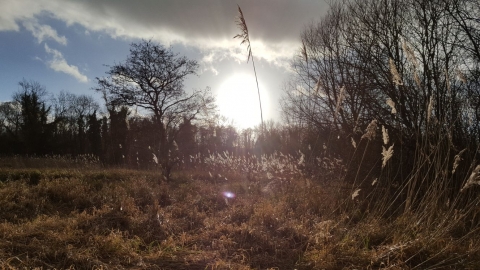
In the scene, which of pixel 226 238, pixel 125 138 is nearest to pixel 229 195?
pixel 226 238

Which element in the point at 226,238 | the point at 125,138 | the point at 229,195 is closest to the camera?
the point at 226,238

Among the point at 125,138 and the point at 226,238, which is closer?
the point at 226,238

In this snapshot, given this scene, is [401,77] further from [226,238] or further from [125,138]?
[125,138]

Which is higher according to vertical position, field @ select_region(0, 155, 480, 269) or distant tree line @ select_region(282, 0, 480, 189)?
distant tree line @ select_region(282, 0, 480, 189)

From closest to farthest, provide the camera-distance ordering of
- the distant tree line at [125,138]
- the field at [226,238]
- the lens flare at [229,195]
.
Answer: the field at [226,238]
the lens flare at [229,195]
the distant tree line at [125,138]

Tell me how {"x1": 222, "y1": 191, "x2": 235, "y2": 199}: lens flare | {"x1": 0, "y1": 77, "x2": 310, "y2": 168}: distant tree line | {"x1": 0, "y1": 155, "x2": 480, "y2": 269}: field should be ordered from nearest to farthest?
{"x1": 0, "y1": 155, "x2": 480, "y2": 269}: field, {"x1": 222, "y1": 191, "x2": 235, "y2": 199}: lens flare, {"x1": 0, "y1": 77, "x2": 310, "y2": 168}: distant tree line

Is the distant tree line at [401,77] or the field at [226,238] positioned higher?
the distant tree line at [401,77]

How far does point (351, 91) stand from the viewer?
30.3 ft

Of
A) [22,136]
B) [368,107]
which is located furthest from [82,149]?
[368,107]

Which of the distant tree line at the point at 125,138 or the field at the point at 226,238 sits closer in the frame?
the field at the point at 226,238

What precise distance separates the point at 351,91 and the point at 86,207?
25.6 ft

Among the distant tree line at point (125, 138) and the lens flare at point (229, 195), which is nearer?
the lens flare at point (229, 195)

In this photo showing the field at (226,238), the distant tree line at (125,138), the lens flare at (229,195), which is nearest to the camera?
the field at (226,238)

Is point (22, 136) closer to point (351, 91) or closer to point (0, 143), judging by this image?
point (0, 143)
